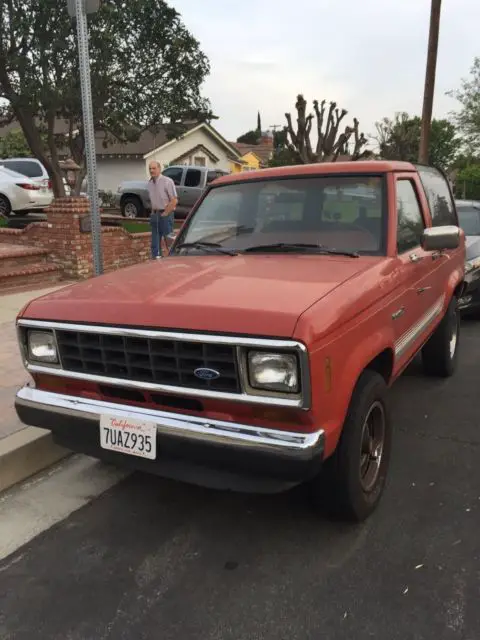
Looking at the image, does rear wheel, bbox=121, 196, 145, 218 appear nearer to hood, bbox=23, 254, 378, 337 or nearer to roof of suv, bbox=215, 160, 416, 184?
roof of suv, bbox=215, 160, 416, 184

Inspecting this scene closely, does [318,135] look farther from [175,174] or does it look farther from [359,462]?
[359,462]

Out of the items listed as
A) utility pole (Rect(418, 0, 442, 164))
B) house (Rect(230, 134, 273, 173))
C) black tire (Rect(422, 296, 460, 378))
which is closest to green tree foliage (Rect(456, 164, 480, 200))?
house (Rect(230, 134, 273, 173))

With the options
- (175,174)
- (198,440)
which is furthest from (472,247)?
(175,174)

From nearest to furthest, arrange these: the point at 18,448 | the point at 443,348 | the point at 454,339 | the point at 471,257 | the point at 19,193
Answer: the point at 18,448 → the point at 443,348 → the point at 454,339 → the point at 471,257 → the point at 19,193

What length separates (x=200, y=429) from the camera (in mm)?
2516

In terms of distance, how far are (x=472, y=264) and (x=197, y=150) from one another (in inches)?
1083

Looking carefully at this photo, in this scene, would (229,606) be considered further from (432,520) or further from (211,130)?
(211,130)

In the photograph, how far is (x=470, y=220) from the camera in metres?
8.44

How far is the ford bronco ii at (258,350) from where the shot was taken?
7.87 ft

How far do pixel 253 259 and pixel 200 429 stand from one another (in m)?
1.29

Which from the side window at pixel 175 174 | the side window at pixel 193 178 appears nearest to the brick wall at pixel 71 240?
the side window at pixel 193 178

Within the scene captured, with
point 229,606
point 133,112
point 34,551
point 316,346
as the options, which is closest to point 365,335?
point 316,346

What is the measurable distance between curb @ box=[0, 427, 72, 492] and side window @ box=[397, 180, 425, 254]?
2.57m

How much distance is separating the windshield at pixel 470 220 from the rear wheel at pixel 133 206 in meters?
11.0
